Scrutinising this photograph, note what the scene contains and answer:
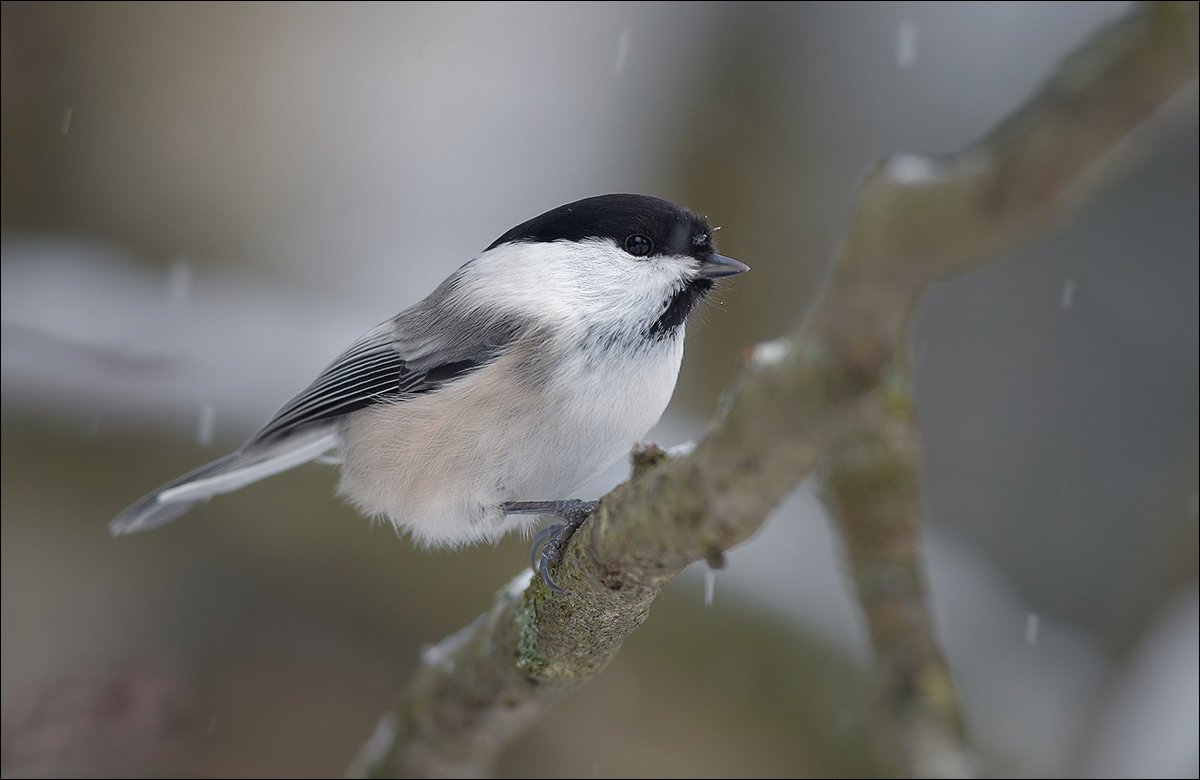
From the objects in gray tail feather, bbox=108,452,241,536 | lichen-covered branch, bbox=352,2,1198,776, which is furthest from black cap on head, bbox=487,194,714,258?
gray tail feather, bbox=108,452,241,536

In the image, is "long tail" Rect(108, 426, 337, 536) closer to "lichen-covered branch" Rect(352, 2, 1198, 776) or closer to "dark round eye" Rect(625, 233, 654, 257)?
"dark round eye" Rect(625, 233, 654, 257)

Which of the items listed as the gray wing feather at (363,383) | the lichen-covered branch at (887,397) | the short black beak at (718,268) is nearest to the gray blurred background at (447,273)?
the short black beak at (718,268)

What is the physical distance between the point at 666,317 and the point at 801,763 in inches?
52.6

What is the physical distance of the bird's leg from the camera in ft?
4.60

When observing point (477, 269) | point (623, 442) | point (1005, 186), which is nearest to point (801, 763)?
point (623, 442)

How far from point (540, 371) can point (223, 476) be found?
93 centimetres

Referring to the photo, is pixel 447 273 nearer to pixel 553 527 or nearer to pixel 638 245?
pixel 638 245

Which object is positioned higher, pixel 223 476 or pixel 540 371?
pixel 540 371

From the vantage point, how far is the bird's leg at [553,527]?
1403mm

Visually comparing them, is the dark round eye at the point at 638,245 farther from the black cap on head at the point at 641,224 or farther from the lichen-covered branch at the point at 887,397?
the lichen-covered branch at the point at 887,397

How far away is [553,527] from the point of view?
160 centimetres

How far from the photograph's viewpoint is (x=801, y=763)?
2418 mm

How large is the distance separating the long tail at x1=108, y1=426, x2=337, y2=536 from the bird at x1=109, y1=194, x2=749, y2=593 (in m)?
0.32

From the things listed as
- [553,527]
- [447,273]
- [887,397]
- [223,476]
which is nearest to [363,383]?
[223,476]
